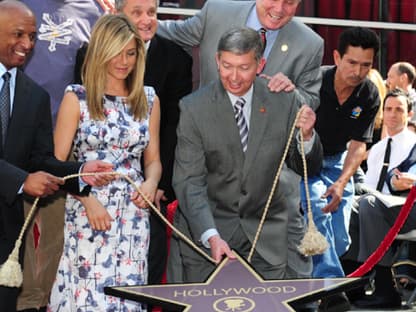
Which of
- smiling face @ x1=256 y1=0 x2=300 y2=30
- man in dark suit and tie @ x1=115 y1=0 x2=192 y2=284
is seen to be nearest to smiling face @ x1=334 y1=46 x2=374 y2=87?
smiling face @ x1=256 y1=0 x2=300 y2=30

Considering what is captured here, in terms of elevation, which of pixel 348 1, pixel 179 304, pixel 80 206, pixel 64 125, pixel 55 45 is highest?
pixel 348 1

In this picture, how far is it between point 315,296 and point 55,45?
1.88 m

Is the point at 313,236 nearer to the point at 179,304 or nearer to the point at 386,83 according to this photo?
the point at 179,304

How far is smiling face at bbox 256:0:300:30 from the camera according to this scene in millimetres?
5195

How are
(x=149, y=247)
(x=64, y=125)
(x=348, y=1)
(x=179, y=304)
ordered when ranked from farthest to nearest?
1. (x=348, y=1)
2. (x=149, y=247)
3. (x=64, y=125)
4. (x=179, y=304)

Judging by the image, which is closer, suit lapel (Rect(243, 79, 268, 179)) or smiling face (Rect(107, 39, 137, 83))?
smiling face (Rect(107, 39, 137, 83))

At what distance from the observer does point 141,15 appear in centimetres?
512

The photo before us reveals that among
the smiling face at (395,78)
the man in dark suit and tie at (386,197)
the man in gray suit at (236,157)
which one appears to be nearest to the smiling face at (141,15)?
the man in gray suit at (236,157)

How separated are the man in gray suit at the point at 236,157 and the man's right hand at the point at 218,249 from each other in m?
0.13

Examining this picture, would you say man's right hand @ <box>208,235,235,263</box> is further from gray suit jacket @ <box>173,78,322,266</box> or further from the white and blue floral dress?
the white and blue floral dress

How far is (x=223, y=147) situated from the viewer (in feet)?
16.0

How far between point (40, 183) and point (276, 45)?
Result: 4.62 feet

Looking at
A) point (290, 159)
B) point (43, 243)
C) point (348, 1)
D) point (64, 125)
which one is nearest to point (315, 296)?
point (290, 159)

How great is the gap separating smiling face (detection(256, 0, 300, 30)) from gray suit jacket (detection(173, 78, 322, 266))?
384mm
